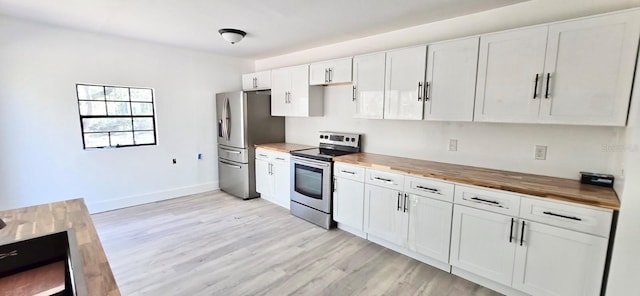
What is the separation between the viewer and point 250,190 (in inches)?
179

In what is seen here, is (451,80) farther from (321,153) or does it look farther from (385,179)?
(321,153)

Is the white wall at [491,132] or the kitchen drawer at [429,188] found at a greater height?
the white wall at [491,132]

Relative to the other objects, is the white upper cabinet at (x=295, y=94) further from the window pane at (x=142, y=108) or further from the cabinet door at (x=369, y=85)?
the window pane at (x=142, y=108)

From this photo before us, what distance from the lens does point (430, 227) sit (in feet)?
8.38

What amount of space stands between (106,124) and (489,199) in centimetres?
463

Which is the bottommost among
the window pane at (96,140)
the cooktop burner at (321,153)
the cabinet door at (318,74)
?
the cooktop burner at (321,153)

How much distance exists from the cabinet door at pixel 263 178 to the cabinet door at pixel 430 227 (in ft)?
7.48

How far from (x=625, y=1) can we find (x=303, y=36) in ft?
9.48

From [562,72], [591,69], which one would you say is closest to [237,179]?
[562,72]

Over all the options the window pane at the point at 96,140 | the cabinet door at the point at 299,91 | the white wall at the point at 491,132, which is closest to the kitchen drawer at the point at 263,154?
the cabinet door at the point at 299,91

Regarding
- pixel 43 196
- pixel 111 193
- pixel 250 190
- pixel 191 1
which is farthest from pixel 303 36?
pixel 43 196

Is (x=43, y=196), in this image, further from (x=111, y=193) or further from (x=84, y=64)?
(x=84, y=64)

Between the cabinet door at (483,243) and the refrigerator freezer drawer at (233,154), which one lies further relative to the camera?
the refrigerator freezer drawer at (233,154)

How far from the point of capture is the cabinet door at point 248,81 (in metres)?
4.80
